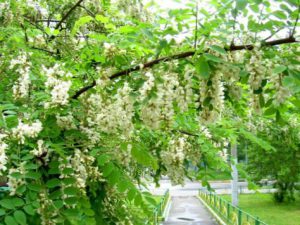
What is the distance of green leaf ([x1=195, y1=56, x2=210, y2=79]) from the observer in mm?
2320

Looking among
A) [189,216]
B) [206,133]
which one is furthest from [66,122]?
[189,216]

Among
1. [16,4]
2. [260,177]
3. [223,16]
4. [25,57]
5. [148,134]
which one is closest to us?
[223,16]

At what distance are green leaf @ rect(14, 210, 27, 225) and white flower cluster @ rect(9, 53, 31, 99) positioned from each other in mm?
634

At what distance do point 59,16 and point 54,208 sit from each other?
381 cm

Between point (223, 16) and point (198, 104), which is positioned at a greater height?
point (223, 16)

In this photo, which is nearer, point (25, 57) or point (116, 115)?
point (116, 115)

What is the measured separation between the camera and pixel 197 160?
437cm

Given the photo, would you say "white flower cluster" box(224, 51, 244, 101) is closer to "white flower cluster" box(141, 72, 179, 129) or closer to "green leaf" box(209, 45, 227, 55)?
"green leaf" box(209, 45, 227, 55)

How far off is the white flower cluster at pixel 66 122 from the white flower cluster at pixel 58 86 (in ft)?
0.63

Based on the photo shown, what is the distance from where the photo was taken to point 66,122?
2.83 meters

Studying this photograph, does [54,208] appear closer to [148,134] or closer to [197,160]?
[148,134]

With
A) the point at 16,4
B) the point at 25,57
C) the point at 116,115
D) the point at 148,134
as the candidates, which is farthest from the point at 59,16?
the point at 116,115

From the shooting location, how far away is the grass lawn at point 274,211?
16.8m

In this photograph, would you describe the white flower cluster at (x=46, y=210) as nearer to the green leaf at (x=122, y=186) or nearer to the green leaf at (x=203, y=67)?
the green leaf at (x=122, y=186)
